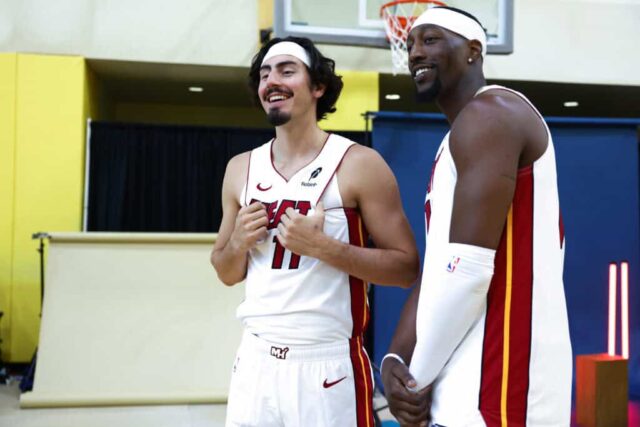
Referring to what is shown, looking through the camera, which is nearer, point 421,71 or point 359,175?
point 421,71

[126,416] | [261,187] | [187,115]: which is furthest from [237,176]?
[187,115]

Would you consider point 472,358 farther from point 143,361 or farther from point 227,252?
point 143,361

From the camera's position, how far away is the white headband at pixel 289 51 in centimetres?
184

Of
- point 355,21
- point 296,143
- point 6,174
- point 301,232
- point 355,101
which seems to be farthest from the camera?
point 355,101

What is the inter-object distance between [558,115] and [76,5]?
6.71 m

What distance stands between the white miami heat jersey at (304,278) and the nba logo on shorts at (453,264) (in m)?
0.62

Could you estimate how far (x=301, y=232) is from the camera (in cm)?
156

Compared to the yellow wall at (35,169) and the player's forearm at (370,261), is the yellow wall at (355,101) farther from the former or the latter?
the player's forearm at (370,261)

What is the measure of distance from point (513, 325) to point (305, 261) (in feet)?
2.25

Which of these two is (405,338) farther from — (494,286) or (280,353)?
(280,353)

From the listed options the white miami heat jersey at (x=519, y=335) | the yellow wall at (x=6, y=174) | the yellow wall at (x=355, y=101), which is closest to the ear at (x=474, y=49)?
the white miami heat jersey at (x=519, y=335)

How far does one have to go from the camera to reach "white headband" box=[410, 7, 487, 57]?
125 centimetres

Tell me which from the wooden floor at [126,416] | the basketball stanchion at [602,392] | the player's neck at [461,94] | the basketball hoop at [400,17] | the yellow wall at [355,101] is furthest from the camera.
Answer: the yellow wall at [355,101]

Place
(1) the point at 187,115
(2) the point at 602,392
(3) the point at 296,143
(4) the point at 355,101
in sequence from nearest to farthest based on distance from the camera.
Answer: (3) the point at 296,143
(2) the point at 602,392
(4) the point at 355,101
(1) the point at 187,115
